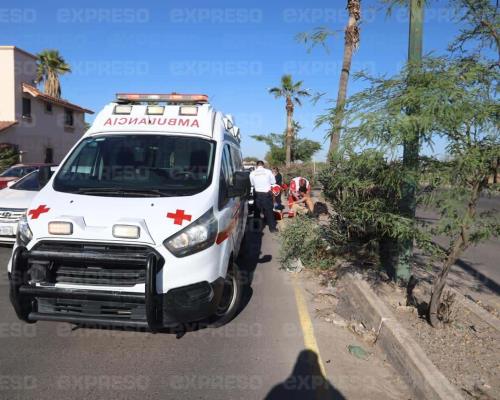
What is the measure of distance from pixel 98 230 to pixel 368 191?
394 centimetres

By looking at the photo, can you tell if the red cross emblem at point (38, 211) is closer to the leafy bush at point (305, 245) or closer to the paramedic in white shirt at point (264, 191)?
the leafy bush at point (305, 245)

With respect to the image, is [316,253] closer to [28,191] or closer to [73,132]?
[28,191]

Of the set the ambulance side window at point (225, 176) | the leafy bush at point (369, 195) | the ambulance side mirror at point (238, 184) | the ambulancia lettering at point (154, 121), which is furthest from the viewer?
the ambulancia lettering at point (154, 121)

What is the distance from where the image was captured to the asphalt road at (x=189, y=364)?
3.66 metres

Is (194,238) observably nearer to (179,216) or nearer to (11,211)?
(179,216)

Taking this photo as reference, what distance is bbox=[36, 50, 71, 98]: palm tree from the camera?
127 ft

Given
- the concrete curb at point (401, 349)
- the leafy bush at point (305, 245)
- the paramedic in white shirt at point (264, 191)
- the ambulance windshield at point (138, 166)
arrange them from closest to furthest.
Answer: the concrete curb at point (401, 349) < the ambulance windshield at point (138, 166) < the leafy bush at point (305, 245) < the paramedic in white shirt at point (264, 191)

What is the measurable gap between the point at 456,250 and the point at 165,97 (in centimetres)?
402

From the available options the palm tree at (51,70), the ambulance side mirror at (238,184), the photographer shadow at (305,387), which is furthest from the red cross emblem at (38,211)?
the palm tree at (51,70)

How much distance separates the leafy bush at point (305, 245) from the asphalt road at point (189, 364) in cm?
233

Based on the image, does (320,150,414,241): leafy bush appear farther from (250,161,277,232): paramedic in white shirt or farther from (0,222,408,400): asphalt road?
(250,161,277,232): paramedic in white shirt

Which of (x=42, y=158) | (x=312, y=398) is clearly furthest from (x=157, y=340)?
(x=42, y=158)

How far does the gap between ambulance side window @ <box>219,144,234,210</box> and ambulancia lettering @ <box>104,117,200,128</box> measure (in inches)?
20.6

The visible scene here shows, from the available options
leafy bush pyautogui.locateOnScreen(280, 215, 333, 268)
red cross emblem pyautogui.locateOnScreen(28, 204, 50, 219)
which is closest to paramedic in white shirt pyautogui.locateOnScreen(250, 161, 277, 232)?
leafy bush pyautogui.locateOnScreen(280, 215, 333, 268)
